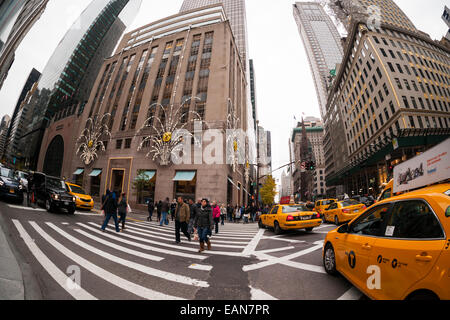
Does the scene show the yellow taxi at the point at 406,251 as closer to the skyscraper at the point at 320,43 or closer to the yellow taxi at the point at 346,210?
the yellow taxi at the point at 346,210

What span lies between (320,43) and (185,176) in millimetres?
144611

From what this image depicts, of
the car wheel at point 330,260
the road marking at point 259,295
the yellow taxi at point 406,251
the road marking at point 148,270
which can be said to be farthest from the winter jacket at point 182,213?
the yellow taxi at point 406,251

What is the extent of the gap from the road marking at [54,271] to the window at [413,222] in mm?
4550

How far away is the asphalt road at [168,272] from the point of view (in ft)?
9.45

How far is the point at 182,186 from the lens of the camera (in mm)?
21750

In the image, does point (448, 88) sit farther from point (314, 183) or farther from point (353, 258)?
point (314, 183)

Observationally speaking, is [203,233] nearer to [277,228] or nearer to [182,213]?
[182,213]

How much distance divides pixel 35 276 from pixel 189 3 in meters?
109

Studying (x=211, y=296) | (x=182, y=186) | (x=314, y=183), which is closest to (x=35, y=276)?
(x=211, y=296)

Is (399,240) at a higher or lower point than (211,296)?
higher

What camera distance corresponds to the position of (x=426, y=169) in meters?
4.61

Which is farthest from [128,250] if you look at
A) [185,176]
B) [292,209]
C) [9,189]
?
[185,176]

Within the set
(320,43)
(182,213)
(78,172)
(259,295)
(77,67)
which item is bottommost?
(259,295)

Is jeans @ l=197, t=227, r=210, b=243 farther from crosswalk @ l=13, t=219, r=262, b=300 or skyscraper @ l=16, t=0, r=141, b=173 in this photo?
skyscraper @ l=16, t=0, r=141, b=173
